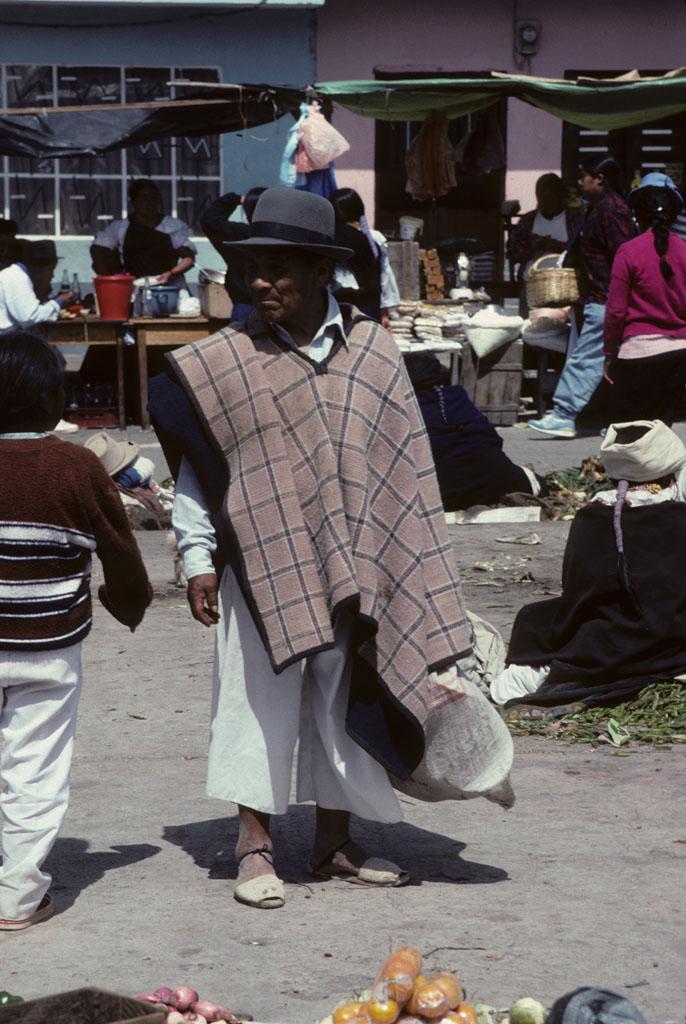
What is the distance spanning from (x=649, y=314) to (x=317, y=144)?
275 cm

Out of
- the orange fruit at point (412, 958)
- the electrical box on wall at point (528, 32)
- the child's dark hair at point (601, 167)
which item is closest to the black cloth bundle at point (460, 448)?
the child's dark hair at point (601, 167)

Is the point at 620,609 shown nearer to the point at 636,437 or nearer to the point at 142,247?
the point at 636,437

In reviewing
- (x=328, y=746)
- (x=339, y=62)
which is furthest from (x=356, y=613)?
(x=339, y=62)

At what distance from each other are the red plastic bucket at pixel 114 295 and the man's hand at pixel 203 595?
9621 mm

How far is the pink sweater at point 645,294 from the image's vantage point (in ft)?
37.8

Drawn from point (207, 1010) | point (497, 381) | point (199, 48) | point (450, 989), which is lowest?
point (497, 381)

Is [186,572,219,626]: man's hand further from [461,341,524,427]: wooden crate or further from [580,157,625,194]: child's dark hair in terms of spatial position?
[461,341,524,427]: wooden crate

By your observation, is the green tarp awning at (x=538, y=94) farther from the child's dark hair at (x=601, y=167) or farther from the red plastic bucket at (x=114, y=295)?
the red plastic bucket at (x=114, y=295)

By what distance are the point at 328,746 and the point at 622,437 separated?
2.43 m

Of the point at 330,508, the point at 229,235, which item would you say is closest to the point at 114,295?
the point at 229,235

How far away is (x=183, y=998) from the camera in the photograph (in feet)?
11.7

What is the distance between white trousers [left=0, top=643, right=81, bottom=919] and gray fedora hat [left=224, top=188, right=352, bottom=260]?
1158 mm

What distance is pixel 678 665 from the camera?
6480 millimetres

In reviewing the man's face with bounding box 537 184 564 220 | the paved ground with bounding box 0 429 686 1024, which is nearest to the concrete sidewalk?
the paved ground with bounding box 0 429 686 1024
